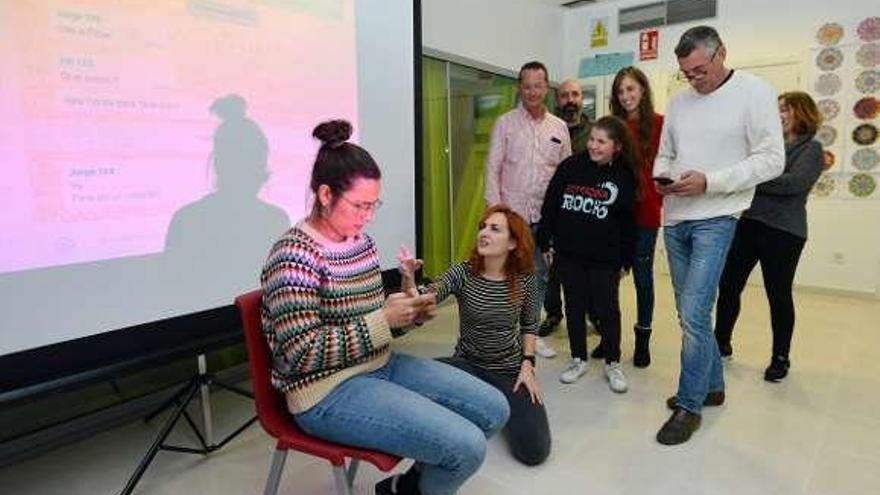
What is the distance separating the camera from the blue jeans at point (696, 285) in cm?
210

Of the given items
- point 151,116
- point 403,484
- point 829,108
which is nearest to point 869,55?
point 829,108

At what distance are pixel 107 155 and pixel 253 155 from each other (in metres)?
0.50

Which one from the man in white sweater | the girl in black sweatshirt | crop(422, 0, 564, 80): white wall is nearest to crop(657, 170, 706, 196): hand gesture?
the man in white sweater

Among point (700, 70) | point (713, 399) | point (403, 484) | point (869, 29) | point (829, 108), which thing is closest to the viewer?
point (403, 484)

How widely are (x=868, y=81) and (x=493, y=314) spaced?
3.83 metres

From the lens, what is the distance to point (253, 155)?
2080mm

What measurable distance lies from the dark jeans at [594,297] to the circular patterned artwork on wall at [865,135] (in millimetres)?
2928

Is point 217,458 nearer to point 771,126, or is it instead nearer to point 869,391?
point 771,126

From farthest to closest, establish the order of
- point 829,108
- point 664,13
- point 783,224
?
point 664,13, point 829,108, point 783,224

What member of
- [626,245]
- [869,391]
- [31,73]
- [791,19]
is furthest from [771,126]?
[791,19]

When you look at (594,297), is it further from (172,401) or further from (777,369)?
(172,401)

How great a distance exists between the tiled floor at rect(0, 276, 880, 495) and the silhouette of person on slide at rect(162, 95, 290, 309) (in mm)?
653

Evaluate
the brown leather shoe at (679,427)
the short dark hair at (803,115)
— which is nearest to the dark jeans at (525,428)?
the brown leather shoe at (679,427)

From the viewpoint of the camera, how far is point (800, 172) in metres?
2.61
